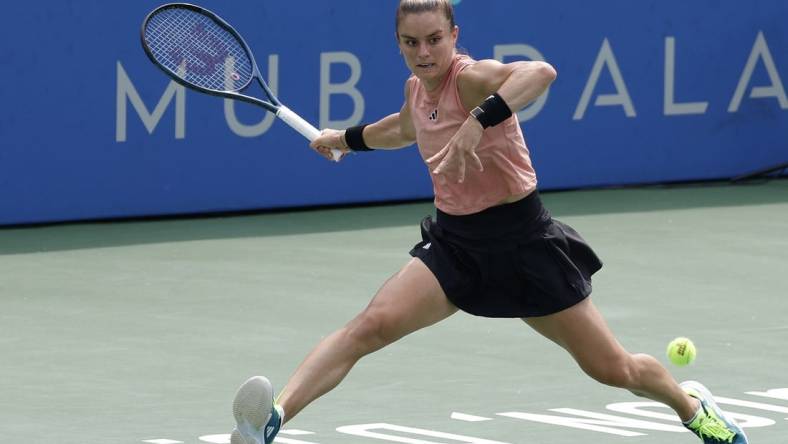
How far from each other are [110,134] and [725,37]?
14.7 feet

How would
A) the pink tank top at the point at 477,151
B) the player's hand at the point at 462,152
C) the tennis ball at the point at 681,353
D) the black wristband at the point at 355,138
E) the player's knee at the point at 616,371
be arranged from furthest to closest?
the tennis ball at the point at 681,353 → the black wristband at the point at 355,138 → the player's knee at the point at 616,371 → the pink tank top at the point at 477,151 → the player's hand at the point at 462,152

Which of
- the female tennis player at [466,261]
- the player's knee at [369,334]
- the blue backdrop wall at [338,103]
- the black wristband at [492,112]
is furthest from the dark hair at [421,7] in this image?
the blue backdrop wall at [338,103]

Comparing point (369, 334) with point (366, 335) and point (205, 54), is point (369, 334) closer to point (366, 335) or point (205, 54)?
point (366, 335)

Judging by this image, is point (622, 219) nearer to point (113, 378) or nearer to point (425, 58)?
point (113, 378)

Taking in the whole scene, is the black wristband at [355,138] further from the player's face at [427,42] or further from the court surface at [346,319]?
the court surface at [346,319]

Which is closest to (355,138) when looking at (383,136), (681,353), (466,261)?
(383,136)

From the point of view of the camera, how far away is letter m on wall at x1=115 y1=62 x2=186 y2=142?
1216 centimetres

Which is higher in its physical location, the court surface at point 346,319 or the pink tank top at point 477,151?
the pink tank top at point 477,151

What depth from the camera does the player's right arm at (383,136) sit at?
702 centimetres

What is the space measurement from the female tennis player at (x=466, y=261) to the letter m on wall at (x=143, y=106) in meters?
5.63

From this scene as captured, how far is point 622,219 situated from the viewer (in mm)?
12859

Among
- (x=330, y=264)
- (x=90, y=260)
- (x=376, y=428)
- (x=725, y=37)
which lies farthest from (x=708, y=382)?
(x=725, y=37)

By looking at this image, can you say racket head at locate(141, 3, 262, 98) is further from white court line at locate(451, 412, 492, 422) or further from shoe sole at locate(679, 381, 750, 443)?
shoe sole at locate(679, 381, 750, 443)

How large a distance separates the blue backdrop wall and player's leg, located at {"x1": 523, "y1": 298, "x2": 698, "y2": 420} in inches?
232
